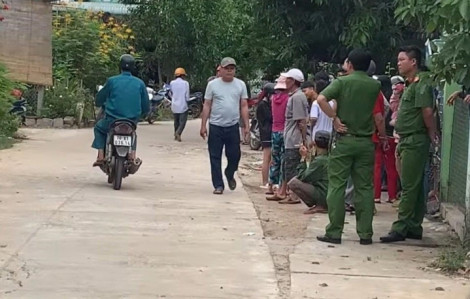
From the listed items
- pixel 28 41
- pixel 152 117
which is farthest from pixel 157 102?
pixel 28 41

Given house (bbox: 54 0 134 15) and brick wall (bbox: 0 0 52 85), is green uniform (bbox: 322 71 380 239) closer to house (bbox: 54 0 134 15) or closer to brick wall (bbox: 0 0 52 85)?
brick wall (bbox: 0 0 52 85)

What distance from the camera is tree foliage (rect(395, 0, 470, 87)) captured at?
249 inches

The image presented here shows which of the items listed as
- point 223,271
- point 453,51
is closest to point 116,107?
point 223,271

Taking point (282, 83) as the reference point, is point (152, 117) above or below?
below

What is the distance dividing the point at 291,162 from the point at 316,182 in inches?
33.2

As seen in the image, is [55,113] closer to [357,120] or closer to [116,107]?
[116,107]

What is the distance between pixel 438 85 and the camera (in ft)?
23.8

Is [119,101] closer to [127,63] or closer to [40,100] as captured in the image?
[127,63]

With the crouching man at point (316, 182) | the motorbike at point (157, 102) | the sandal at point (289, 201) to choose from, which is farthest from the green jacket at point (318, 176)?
the motorbike at point (157, 102)

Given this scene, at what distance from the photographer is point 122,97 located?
11.4 meters

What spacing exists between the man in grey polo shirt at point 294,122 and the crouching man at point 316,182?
1.18ft

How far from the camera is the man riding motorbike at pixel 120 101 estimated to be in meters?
11.4

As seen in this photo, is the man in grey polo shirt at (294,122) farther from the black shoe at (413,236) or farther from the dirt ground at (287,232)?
the black shoe at (413,236)

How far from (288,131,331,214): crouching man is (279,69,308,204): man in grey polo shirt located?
359 mm
